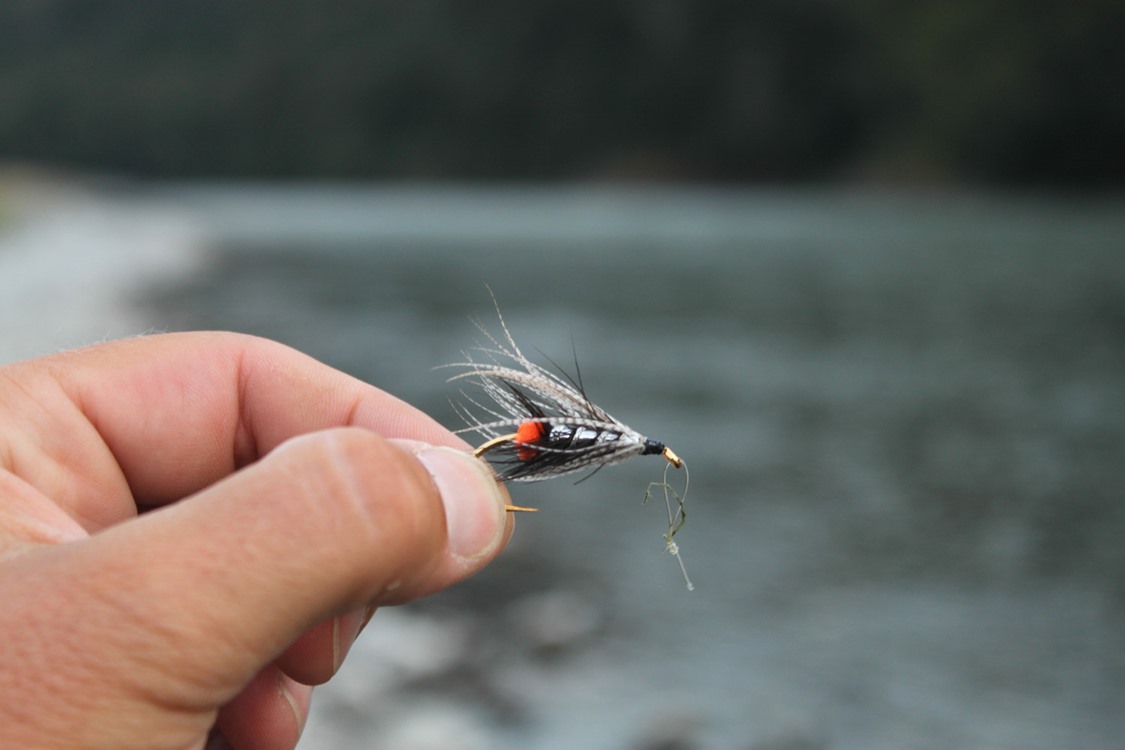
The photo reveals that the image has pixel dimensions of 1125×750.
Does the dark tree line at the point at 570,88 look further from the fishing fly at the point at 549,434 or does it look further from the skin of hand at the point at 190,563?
the skin of hand at the point at 190,563

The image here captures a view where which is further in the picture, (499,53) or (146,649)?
(499,53)

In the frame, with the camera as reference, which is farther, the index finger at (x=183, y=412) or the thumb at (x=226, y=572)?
the index finger at (x=183, y=412)

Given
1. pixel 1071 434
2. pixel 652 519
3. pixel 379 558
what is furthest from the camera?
pixel 1071 434

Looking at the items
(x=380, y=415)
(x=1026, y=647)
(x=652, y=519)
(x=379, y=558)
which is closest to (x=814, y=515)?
(x=652, y=519)

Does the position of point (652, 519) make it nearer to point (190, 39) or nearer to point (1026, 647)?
point (1026, 647)

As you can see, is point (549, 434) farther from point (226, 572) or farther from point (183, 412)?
point (226, 572)

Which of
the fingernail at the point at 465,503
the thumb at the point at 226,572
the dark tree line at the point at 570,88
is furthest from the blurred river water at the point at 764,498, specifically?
the dark tree line at the point at 570,88
